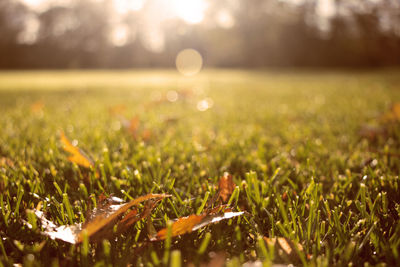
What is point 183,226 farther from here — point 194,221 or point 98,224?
point 98,224

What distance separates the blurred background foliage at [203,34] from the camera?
76.2 feet

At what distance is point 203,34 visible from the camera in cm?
2734

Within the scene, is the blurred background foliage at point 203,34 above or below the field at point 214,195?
above

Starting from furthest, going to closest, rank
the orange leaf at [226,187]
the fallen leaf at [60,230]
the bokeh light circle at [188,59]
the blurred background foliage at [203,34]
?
1. the bokeh light circle at [188,59]
2. the blurred background foliage at [203,34]
3. the orange leaf at [226,187]
4. the fallen leaf at [60,230]

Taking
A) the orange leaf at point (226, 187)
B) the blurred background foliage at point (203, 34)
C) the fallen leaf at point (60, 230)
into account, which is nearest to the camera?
the fallen leaf at point (60, 230)

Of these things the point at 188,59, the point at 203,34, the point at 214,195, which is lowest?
the point at 214,195

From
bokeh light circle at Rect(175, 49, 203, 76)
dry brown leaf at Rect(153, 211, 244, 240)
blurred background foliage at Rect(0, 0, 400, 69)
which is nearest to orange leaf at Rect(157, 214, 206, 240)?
dry brown leaf at Rect(153, 211, 244, 240)

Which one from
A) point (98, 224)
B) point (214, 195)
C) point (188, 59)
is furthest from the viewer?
point (188, 59)

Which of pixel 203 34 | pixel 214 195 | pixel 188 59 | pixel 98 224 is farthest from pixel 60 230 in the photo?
pixel 188 59

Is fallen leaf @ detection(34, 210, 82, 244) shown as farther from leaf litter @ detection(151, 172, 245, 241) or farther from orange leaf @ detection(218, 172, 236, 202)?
orange leaf @ detection(218, 172, 236, 202)

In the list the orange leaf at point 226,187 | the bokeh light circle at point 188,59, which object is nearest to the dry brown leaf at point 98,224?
the orange leaf at point 226,187

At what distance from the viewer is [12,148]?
1.64 metres

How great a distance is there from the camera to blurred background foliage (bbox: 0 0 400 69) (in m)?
23.2

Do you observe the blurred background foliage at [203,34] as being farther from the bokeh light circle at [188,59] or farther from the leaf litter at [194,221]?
the leaf litter at [194,221]
